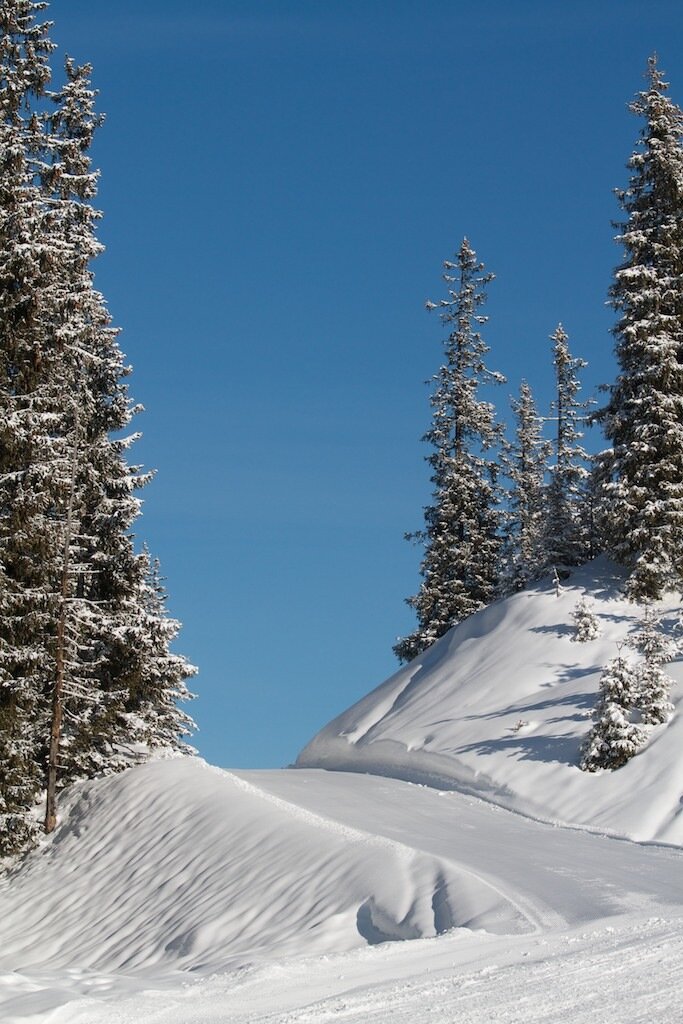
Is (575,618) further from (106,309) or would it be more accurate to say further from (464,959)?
(464,959)

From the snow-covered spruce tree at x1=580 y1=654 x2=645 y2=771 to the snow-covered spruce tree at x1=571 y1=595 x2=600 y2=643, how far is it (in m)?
6.86

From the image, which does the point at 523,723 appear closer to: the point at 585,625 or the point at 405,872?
the point at 585,625

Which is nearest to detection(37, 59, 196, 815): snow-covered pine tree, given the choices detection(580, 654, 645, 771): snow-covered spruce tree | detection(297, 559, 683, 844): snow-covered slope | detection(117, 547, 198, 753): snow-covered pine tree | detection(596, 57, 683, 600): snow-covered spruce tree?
detection(117, 547, 198, 753): snow-covered pine tree

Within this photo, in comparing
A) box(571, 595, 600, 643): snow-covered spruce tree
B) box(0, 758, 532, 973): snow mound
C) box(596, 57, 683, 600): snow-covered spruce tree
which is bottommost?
box(0, 758, 532, 973): snow mound

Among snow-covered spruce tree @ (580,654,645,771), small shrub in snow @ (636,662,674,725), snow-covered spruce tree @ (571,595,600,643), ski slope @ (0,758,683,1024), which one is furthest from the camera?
snow-covered spruce tree @ (571,595,600,643)

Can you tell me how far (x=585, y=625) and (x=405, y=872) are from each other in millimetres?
14700

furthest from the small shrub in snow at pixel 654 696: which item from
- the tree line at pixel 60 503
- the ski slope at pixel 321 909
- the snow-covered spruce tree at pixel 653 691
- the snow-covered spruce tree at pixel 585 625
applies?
the tree line at pixel 60 503

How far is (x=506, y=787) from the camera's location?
21.9 metres

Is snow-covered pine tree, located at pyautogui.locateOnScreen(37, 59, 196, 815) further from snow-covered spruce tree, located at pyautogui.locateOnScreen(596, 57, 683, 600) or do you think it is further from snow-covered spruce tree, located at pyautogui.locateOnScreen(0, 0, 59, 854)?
snow-covered spruce tree, located at pyautogui.locateOnScreen(596, 57, 683, 600)

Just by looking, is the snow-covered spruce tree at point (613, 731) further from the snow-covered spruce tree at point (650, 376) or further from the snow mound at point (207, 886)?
the snow-covered spruce tree at point (650, 376)

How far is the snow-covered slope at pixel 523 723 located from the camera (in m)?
19.8

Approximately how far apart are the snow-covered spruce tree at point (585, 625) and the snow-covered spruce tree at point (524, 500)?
5596mm

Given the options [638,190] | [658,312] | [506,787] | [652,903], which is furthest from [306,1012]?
[638,190]

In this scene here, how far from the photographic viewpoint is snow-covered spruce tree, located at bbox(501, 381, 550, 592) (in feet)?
119
